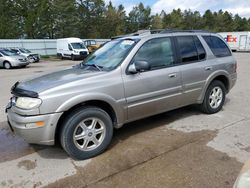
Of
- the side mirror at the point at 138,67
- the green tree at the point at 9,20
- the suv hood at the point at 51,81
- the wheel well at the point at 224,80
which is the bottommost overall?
the wheel well at the point at 224,80

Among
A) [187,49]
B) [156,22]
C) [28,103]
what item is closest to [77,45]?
[187,49]

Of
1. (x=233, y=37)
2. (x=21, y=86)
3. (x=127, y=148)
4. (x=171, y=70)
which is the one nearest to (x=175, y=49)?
(x=171, y=70)

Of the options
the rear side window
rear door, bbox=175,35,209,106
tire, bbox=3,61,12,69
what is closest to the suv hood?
rear door, bbox=175,35,209,106

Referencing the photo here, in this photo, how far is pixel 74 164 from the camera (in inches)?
134

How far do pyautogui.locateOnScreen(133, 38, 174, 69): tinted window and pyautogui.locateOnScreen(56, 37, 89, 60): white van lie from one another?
21.7 meters

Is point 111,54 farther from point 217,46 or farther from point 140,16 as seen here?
point 140,16

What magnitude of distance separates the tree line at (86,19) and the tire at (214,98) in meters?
38.3

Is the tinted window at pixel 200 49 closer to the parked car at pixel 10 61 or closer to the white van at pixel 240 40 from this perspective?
the parked car at pixel 10 61

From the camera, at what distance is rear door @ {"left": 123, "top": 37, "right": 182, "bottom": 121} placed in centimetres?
384

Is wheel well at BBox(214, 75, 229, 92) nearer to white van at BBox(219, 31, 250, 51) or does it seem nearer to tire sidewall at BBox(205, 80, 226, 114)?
tire sidewall at BBox(205, 80, 226, 114)

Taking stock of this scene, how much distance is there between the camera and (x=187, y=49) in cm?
464

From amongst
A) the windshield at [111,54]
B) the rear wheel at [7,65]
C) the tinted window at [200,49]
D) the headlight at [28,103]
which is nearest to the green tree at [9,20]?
the rear wheel at [7,65]

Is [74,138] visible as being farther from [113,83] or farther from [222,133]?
[222,133]

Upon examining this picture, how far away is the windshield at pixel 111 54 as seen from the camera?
12.8 feet
